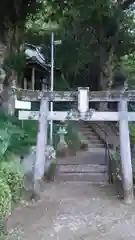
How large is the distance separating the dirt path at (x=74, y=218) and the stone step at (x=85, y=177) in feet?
3.40

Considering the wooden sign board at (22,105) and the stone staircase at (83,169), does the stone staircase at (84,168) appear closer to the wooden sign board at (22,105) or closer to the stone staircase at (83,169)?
the stone staircase at (83,169)

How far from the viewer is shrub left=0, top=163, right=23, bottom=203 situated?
16.4 feet

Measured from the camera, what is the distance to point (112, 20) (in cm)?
1136

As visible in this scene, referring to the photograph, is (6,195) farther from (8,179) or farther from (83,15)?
(83,15)

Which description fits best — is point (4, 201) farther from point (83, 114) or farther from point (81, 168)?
point (81, 168)

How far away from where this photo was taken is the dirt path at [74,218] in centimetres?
430

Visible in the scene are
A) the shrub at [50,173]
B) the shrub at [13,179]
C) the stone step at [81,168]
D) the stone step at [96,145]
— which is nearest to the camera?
the shrub at [13,179]

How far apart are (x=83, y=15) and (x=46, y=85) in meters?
8.31

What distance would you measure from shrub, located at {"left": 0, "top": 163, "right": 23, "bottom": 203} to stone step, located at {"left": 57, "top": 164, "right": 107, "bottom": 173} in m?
2.47

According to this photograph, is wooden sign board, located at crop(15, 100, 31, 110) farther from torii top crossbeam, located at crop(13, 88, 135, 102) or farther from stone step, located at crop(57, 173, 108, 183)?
stone step, located at crop(57, 173, 108, 183)

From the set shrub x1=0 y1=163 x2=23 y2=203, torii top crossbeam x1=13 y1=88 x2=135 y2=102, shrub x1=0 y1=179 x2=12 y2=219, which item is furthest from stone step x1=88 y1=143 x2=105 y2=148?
shrub x1=0 y1=179 x2=12 y2=219

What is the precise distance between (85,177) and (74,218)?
2.76m

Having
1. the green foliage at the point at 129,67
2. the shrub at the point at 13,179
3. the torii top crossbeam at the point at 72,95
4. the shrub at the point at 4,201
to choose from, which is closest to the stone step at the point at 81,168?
the torii top crossbeam at the point at 72,95

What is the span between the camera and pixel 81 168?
805cm
